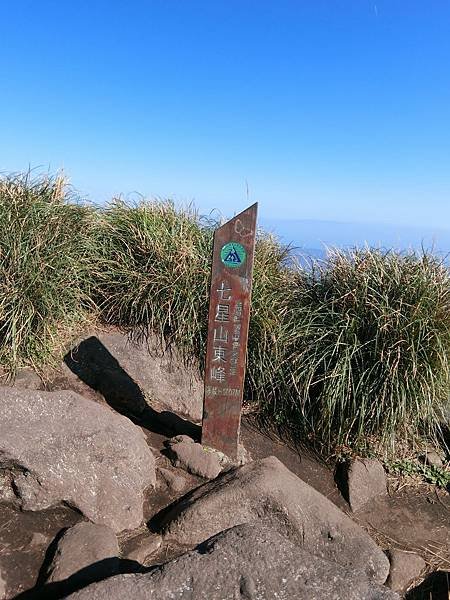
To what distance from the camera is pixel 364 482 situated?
4172 millimetres

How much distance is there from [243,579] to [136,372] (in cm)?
285

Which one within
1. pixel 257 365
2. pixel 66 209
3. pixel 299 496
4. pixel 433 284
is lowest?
pixel 299 496

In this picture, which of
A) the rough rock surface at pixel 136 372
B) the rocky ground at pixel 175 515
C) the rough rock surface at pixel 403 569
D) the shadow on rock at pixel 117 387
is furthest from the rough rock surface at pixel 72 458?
the rough rock surface at pixel 403 569

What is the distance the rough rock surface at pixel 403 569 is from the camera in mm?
3232

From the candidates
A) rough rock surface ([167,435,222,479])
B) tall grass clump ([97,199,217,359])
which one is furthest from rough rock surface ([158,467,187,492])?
tall grass clump ([97,199,217,359])

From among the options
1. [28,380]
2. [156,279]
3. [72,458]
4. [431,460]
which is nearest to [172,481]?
[72,458]

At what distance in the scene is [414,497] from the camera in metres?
4.28

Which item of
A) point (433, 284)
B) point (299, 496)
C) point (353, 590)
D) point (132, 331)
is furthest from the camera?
point (132, 331)

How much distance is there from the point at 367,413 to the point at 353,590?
2294mm

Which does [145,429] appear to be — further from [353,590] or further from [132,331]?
[353,590]

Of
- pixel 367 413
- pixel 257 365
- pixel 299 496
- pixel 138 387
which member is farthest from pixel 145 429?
pixel 367 413

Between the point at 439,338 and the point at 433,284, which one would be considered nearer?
the point at 439,338

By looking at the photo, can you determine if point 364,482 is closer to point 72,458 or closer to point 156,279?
point 72,458

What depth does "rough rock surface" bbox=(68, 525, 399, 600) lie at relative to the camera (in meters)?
1.98
